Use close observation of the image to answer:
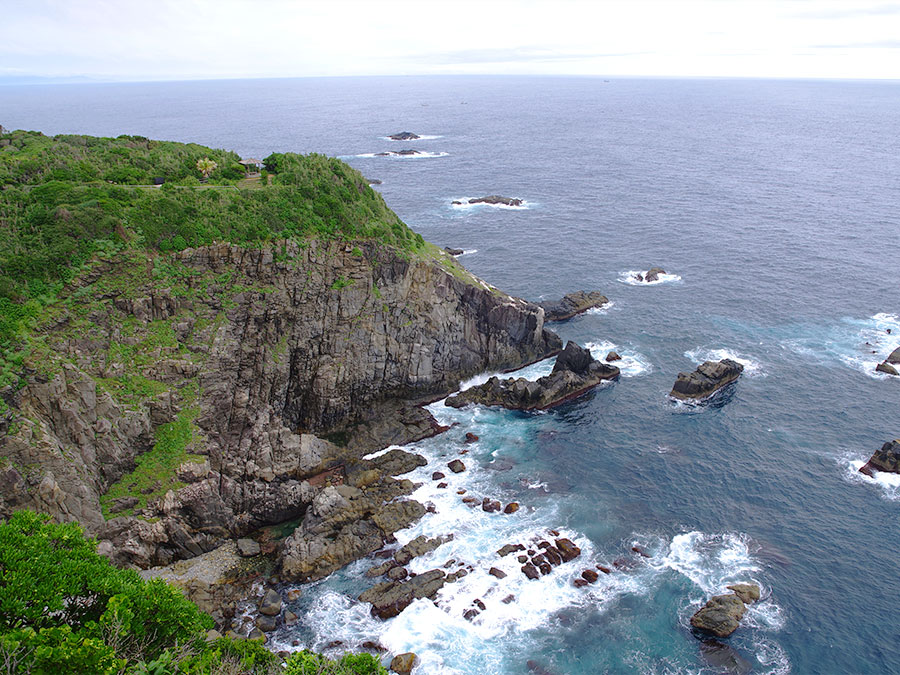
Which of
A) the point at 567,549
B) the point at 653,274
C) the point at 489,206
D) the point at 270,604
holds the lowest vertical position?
the point at 270,604

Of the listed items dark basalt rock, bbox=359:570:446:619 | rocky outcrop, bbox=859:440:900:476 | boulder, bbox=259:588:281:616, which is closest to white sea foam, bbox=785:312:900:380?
rocky outcrop, bbox=859:440:900:476

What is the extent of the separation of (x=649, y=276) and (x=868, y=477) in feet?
182

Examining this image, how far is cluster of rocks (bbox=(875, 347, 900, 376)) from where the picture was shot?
7681 centimetres

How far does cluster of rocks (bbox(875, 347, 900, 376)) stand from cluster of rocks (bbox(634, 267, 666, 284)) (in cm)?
3866

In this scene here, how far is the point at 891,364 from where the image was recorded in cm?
7894

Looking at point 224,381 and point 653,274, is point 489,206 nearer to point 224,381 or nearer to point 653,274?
point 653,274

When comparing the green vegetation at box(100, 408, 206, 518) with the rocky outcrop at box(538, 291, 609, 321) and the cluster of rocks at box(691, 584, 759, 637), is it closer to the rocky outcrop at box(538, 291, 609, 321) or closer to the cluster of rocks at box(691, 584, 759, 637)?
the cluster of rocks at box(691, 584, 759, 637)

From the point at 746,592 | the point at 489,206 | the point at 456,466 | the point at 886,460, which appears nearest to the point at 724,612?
the point at 746,592

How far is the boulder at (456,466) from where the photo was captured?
202ft

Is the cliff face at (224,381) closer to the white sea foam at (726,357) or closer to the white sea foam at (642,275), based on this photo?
the white sea foam at (726,357)

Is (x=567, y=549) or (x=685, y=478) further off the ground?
(x=685, y=478)

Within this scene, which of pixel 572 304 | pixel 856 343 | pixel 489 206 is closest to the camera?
pixel 856 343

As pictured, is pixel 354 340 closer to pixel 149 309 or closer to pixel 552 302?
pixel 149 309

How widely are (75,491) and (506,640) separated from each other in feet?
117
